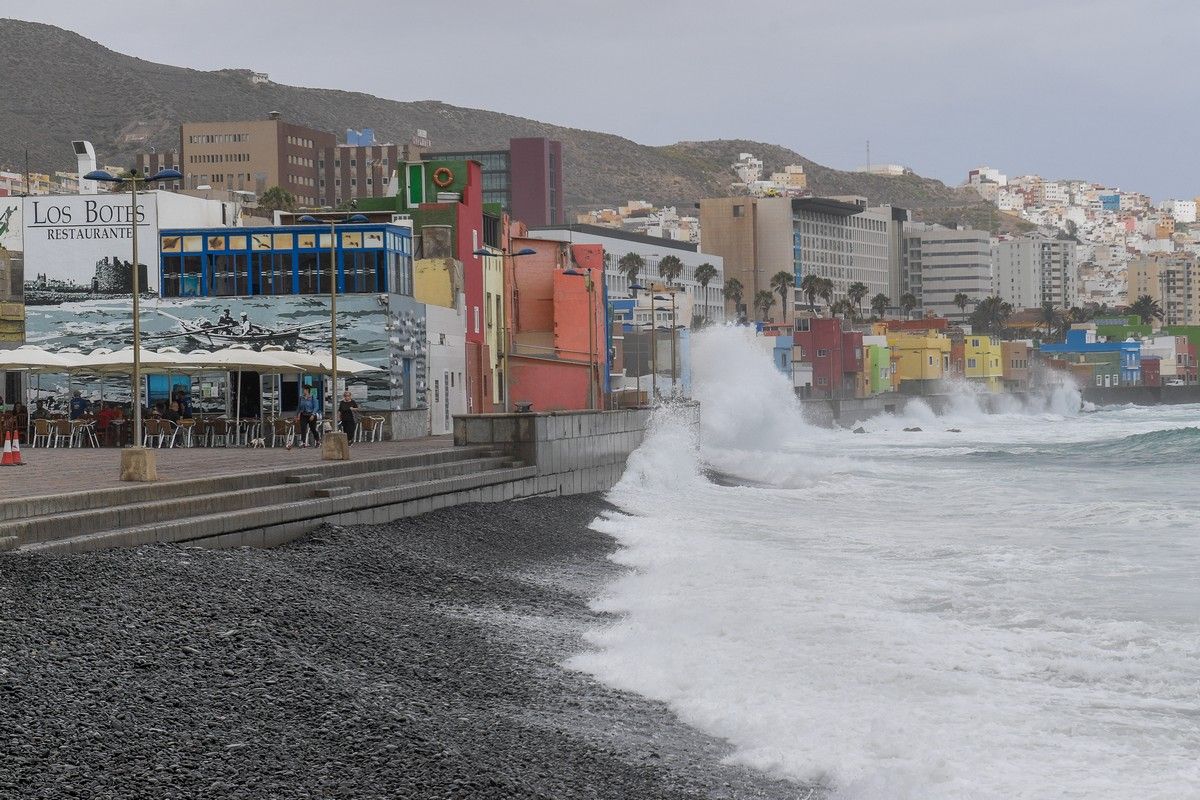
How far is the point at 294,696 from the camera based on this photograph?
11203 millimetres

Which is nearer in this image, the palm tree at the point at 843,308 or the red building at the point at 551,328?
the red building at the point at 551,328

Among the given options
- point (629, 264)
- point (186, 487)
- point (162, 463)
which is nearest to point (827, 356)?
point (629, 264)

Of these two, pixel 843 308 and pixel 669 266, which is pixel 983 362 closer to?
pixel 843 308

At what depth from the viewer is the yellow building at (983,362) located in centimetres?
15962

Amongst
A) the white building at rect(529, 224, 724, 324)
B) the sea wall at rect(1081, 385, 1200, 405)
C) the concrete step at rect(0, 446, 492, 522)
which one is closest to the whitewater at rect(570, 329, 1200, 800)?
the concrete step at rect(0, 446, 492, 522)

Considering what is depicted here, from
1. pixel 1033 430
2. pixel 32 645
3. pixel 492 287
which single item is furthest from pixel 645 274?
pixel 32 645

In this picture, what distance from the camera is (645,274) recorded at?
6471 inches

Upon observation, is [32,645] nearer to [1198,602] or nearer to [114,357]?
[1198,602]

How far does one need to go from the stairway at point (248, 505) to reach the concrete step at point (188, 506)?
0.4 inches

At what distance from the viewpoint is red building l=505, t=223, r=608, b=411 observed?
52688 millimetres

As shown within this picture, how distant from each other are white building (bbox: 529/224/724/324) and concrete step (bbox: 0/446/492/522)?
105976mm

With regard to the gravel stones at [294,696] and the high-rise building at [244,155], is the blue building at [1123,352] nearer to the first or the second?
the high-rise building at [244,155]

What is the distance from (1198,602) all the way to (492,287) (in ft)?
113

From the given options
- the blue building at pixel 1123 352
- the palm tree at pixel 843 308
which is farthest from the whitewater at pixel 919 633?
the blue building at pixel 1123 352
